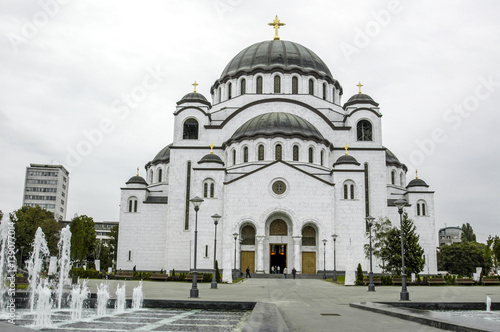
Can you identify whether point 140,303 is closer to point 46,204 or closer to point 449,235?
point 46,204

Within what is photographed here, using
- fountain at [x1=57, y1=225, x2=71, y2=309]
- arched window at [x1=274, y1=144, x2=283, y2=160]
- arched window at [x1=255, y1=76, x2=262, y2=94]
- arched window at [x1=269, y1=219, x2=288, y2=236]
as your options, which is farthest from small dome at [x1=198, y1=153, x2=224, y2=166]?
fountain at [x1=57, y1=225, x2=71, y2=309]

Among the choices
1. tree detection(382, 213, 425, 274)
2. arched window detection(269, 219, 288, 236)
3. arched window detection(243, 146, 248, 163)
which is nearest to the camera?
tree detection(382, 213, 425, 274)

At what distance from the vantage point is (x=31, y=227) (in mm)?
47219

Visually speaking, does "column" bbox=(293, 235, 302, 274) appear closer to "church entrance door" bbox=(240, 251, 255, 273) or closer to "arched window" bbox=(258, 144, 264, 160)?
"church entrance door" bbox=(240, 251, 255, 273)

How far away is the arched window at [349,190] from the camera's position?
128 ft

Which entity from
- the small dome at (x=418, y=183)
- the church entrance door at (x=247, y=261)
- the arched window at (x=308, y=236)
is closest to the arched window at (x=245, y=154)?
the arched window at (x=308, y=236)

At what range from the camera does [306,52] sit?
50.5 meters

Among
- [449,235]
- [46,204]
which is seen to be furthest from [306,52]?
[449,235]

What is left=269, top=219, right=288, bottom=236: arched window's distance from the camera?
3909 centimetres

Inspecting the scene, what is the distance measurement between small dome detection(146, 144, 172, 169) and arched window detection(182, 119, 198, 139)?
6.52 meters

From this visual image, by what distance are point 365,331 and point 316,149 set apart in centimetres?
3369

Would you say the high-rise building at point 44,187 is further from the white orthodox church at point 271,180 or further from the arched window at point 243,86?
the arched window at point 243,86

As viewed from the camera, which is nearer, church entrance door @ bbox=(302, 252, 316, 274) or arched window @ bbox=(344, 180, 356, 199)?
church entrance door @ bbox=(302, 252, 316, 274)

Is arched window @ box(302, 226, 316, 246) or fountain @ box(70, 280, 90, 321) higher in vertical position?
arched window @ box(302, 226, 316, 246)
